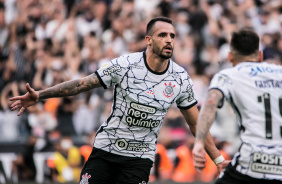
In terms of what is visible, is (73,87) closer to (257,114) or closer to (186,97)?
(186,97)

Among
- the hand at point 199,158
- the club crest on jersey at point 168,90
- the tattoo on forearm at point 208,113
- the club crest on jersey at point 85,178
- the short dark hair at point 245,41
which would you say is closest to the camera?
the hand at point 199,158

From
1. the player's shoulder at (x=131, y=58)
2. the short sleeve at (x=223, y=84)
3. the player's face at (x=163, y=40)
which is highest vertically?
the player's face at (x=163, y=40)

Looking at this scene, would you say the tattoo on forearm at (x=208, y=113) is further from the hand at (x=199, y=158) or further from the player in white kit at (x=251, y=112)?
the hand at (x=199, y=158)

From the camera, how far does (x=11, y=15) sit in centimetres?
1647

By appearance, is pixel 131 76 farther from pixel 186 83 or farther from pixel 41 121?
pixel 41 121

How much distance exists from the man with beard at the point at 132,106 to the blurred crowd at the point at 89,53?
549 cm

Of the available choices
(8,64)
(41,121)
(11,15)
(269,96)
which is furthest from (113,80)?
(11,15)

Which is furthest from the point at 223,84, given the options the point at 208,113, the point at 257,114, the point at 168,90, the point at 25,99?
the point at 25,99

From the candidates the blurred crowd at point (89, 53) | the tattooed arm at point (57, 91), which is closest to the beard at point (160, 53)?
the tattooed arm at point (57, 91)

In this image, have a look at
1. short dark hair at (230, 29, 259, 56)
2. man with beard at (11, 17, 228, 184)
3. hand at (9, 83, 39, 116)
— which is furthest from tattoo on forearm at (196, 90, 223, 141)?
hand at (9, 83, 39, 116)

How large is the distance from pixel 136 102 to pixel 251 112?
188 centimetres

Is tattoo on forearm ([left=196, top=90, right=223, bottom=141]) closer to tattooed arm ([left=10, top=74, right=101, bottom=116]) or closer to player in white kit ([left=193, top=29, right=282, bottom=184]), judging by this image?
player in white kit ([left=193, top=29, right=282, bottom=184])

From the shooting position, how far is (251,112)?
477 cm

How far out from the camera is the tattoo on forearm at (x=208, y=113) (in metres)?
4.79
